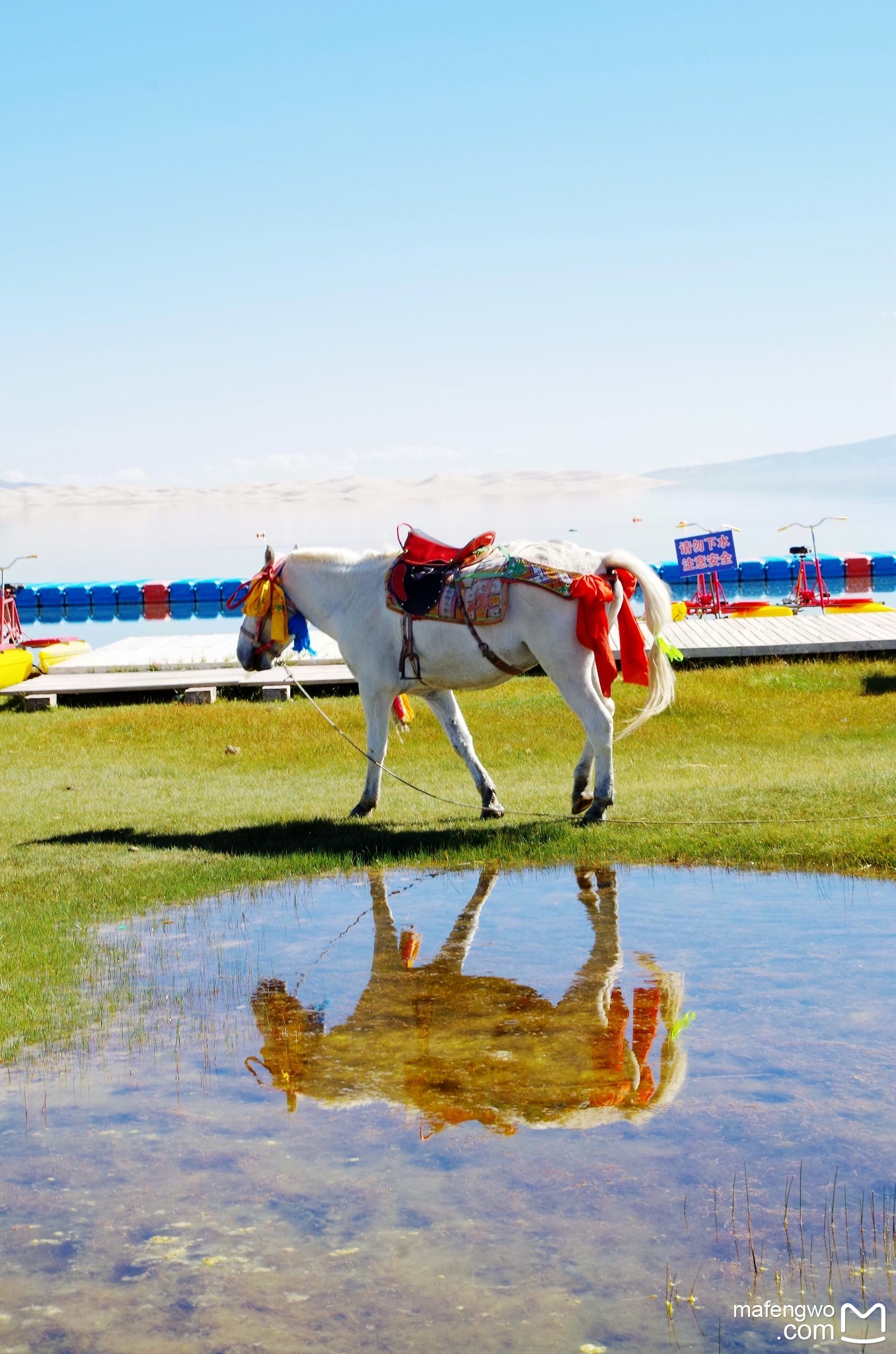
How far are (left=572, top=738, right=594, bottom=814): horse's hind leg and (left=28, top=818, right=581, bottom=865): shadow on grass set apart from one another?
446 millimetres

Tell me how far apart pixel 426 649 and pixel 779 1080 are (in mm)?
6365

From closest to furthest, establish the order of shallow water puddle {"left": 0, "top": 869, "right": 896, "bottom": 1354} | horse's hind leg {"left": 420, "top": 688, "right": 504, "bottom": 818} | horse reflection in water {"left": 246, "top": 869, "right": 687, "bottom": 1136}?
shallow water puddle {"left": 0, "top": 869, "right": 896, "bottom": 1354} < horse reflection in water {"left": 246, "top": 869, "right": 687, "bottom": 1136} < horse's hind leg {"left": 420, "top": 688, "right": 504, "bottom": 818}

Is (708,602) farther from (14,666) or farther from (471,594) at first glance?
(471,594)


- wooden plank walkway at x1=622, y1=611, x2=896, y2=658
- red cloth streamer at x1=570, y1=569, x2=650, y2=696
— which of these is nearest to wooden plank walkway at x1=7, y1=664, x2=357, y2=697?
wooden plank walkway at x1=622, y1=611, x2=896, y2=658

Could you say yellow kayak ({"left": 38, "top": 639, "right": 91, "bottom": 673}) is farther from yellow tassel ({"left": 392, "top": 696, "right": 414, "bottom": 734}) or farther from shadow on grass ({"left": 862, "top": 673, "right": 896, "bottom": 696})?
shadow on grass ({"left": 862, "top": 673, "right": 896, "bottom": 696})

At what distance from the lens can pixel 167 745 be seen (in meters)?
17.2

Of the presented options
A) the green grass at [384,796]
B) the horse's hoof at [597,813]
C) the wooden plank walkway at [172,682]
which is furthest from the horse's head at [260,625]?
the wooden plank walkway at [172,682]

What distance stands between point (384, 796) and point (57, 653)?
48.3 ft

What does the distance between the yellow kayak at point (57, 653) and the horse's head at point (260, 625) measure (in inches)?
414

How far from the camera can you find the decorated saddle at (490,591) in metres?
11.0

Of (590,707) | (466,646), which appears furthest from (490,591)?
(590,707)

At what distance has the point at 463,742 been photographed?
1235 cm

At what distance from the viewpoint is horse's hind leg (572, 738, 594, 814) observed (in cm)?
1192

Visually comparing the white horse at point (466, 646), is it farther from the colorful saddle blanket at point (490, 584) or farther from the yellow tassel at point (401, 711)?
the yellow tassel at point (401, 711)
